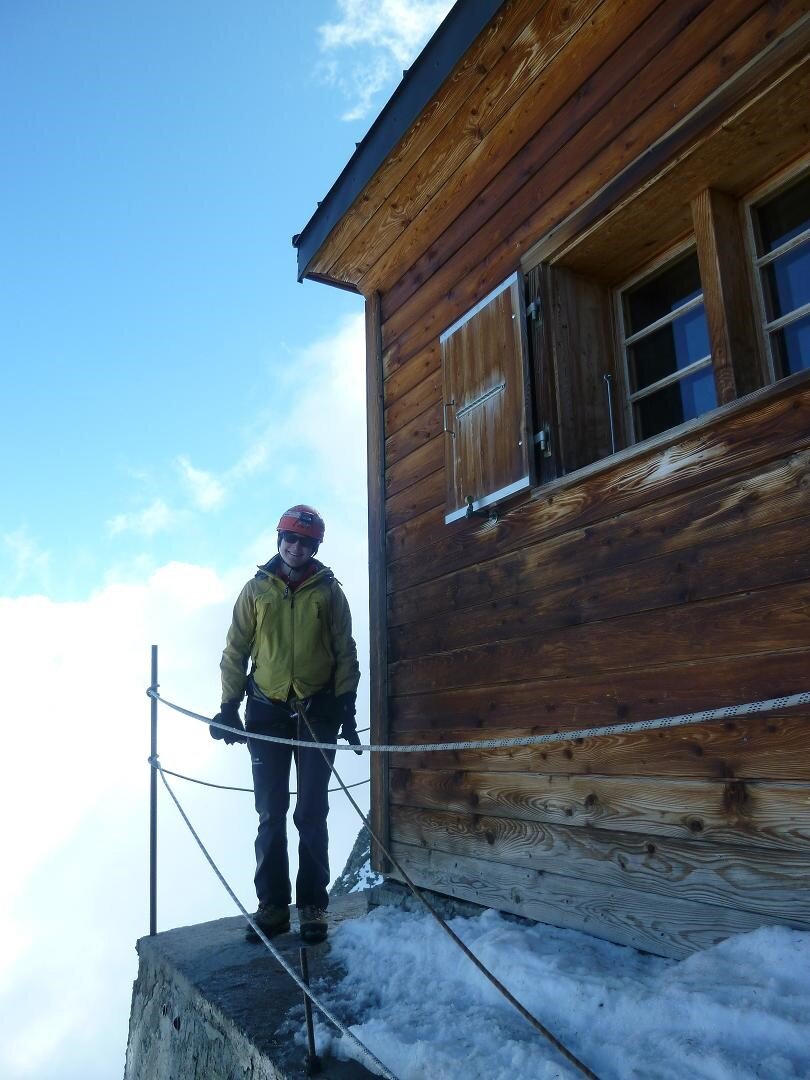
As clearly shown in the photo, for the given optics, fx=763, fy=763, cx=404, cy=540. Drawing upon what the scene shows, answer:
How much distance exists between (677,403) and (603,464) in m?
0.47

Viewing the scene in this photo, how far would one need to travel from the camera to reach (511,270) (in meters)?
3.78

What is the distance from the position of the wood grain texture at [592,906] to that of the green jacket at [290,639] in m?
1.14

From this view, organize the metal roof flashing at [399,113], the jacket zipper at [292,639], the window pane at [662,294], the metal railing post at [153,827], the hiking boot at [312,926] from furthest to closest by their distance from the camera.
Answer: the metal railing post at [153,827] → the jacket zipper at [292,639] → the hiking boot at [312,926] → the metal roof flashing at [399,113] → the window pane at [662,294]

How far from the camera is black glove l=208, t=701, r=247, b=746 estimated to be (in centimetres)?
441

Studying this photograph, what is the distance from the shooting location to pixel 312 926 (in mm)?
3912

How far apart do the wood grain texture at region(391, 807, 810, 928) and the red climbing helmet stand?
1.71m

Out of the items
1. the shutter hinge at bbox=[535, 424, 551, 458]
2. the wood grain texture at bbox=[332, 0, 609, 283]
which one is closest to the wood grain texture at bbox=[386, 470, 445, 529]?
the shutter hinge at bbox=[535, 424, 551, 458]

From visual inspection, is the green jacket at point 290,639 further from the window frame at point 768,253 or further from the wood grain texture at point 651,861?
the window frame at point 768,253

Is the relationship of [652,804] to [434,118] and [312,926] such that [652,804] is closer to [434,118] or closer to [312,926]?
[312,926]

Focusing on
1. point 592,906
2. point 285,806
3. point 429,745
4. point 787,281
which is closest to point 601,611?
point 429,745

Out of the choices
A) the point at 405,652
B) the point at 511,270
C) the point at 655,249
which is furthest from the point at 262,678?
the point at 655,249

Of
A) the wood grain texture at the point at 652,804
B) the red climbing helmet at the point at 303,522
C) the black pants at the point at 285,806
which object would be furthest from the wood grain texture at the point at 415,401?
the wood grain texture at the point at 652,804

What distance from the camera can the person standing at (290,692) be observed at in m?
4.18

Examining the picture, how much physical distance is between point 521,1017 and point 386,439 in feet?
10.9
